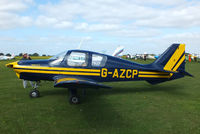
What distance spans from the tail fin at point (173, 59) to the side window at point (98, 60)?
9.48 ft

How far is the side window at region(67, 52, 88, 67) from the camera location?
249 inches

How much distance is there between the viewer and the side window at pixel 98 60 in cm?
652

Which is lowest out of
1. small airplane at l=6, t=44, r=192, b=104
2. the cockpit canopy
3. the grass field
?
the grass field

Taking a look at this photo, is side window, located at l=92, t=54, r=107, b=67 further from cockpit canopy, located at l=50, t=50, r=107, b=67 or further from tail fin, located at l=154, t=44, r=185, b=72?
tail fin, located at l=154, t=44, r=185, b=72

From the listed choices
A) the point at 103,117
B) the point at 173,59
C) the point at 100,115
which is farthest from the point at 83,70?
the point at 173,59

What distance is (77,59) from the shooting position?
6418 millimetres

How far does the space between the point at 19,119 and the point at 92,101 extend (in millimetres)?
2647

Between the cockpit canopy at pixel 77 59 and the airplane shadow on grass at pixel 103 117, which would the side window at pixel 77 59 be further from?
the airplane shadow on grass at pixel 103 117

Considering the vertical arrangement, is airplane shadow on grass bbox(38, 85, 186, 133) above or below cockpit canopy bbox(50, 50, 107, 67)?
below

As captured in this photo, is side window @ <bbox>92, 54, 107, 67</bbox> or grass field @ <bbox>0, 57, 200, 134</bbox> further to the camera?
side window @ <bbox>92, 54, 107, 67</bbox>

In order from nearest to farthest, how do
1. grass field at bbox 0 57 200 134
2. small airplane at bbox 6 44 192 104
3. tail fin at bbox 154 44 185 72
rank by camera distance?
grass field at bbox 0 57 200 134, small airplane at bbox 6 44 192 104, tail fin at bbox 154 44 185 72

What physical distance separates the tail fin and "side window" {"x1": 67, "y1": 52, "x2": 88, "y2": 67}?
147 inches

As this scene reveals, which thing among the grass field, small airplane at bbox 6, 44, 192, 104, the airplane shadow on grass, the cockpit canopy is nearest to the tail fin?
small airplane at bbox 6, 44, 192, 104

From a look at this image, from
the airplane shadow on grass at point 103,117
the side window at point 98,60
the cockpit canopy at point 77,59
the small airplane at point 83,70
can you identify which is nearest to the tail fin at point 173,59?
the small airplane at point 83,70
